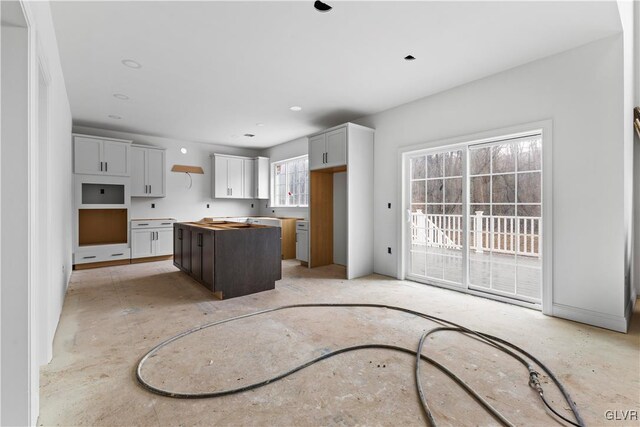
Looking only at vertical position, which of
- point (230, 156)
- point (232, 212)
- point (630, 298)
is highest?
point (230, 156)

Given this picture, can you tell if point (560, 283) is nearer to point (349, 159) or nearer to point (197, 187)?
point (349, 159)

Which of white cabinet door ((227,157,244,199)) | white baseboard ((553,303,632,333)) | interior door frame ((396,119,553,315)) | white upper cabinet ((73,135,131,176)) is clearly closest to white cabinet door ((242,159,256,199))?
white cabinet door ((227,157,244,199))

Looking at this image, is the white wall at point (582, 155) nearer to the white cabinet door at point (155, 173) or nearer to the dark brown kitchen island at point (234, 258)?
the dark brown kitchen island at point (234, 258)

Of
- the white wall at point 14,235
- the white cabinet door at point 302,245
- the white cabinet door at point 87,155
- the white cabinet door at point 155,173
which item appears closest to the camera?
the white wall at point 14,235

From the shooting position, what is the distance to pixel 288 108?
4590mm

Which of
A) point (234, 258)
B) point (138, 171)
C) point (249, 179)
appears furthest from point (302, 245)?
point (138, 171)

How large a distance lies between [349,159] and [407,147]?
844 mm

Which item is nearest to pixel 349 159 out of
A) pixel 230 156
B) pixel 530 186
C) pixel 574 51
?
pixel 530 186

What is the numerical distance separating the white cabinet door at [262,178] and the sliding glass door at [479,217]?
159 inches

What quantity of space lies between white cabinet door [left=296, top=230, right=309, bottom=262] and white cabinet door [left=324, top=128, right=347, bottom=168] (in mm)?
1427

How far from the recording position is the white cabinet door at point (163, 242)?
19.6 feet

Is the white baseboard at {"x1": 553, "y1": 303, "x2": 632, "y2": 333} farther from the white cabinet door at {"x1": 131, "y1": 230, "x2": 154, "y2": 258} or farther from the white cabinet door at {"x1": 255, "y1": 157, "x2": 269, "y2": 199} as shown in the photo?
the white cabinet door at {"x1": 131, "y1": 230, "x2": 154, "y2": 258}

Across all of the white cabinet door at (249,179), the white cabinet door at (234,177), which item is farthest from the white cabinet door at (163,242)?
the white cabinet door at (249,179)

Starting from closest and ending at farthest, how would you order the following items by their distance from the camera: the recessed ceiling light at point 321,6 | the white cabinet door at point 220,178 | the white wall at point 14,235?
the white wall at point 14,235
the recessed ceiling light at point 321,6
the white cabinet door at point 220,178
